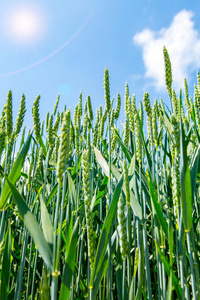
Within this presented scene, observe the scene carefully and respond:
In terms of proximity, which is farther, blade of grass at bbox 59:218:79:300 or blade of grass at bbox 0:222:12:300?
blade of grass at bbox 0:222:12:300

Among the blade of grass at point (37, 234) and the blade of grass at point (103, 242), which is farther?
the blade of grass at point (103, 242)

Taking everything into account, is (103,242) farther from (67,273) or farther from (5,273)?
(5,273)

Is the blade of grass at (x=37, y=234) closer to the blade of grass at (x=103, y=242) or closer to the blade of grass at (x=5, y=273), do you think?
the blade of grass at (x=103, y=242)

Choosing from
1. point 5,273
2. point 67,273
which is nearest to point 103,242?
point 67,273

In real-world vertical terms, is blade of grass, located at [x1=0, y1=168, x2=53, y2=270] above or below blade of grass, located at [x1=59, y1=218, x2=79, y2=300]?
above

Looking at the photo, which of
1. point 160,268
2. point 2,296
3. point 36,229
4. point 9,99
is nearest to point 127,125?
point 9,99

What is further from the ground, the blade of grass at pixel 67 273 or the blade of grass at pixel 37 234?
the blade of grass at pixel 37 234

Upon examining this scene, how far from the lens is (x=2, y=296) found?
0.97m

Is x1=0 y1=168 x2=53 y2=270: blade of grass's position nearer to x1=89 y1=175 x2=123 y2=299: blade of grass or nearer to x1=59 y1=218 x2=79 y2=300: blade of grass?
x1=59 y1=218 x2=79 y2=300: blade of grass

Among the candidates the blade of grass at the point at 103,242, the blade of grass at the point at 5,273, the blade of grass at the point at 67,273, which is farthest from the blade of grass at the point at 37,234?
the blade of grass at the point at 5,273

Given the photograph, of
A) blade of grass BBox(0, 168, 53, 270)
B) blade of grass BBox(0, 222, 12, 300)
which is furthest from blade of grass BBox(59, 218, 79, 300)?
blade of grass BBox(0, 222, 12, 300)

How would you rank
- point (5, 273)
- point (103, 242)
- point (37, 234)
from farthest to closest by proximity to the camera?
point (5, 273), point (103, 242), point (37, 234)

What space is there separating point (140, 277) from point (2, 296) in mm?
564

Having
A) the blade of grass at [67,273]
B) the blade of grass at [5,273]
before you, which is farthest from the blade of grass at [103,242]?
the blade of grass at [5,273]
